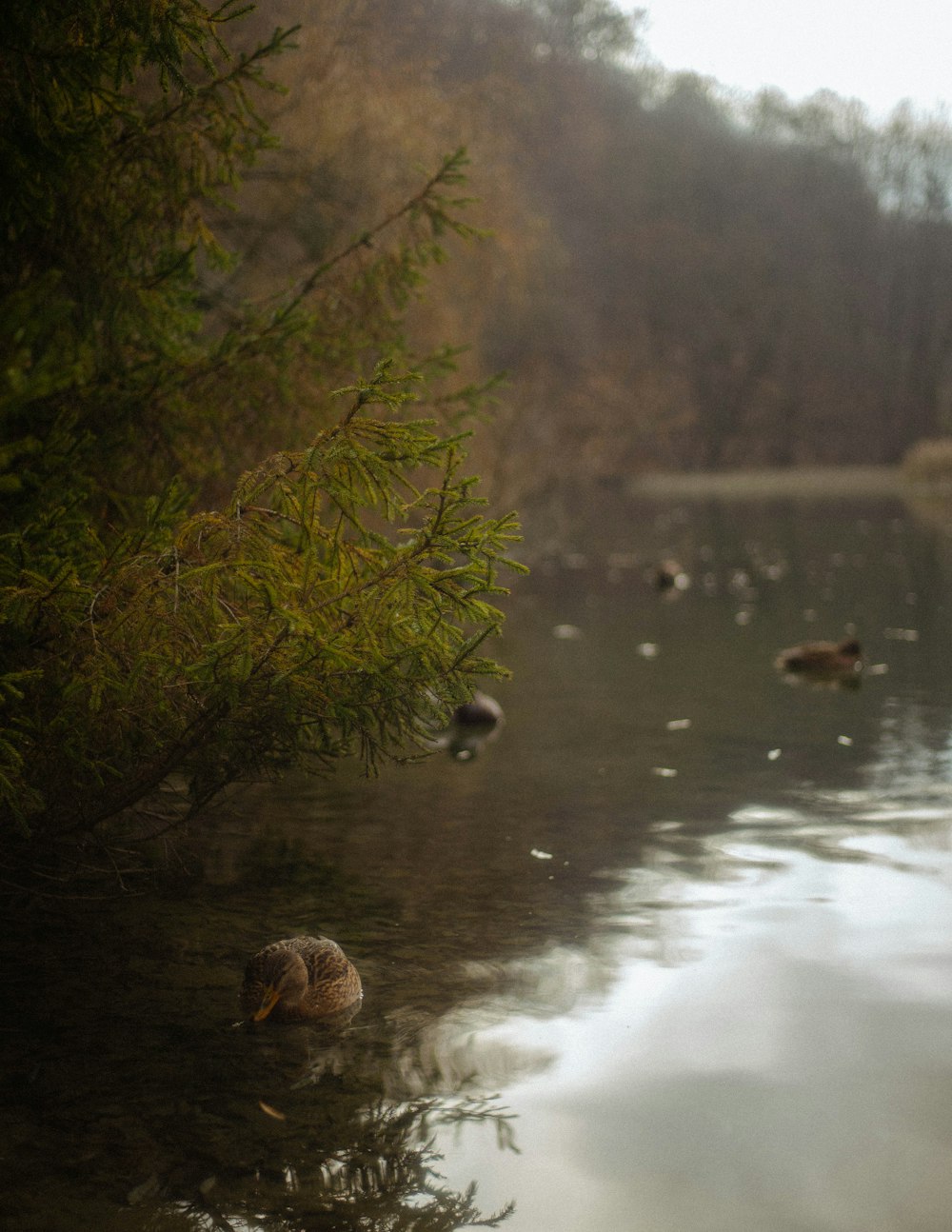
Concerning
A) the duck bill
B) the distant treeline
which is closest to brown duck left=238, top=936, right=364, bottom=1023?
the duck bill

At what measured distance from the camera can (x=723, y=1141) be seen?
4039mm

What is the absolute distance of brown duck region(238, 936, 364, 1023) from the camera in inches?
188

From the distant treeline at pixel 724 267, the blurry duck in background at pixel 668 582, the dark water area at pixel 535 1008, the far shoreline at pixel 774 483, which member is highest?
the distant treeline at pixel 724 267

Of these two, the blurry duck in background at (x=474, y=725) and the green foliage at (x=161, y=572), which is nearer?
the green foliage at (x=161, y=572)

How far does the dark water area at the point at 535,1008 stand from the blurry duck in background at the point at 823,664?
2.34m

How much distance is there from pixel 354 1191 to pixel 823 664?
8837 mm

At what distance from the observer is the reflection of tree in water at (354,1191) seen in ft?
11.9

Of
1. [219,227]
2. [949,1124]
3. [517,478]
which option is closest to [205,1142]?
[949,1124]

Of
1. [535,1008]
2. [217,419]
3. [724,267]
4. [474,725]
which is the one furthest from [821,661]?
[724,267]

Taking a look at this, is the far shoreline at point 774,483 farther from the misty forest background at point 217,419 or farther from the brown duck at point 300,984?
the brown duck at point 300,984

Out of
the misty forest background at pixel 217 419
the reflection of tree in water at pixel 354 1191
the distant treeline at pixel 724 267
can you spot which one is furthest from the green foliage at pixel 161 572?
the distant treeline at pixel 724 267

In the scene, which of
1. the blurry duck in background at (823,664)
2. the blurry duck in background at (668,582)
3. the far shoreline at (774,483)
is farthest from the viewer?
the far shoreline at (774,483)

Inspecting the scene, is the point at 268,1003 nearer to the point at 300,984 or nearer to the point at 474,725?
the point at 300,984

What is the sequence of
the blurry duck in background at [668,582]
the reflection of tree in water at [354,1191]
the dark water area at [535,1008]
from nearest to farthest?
the reflection of tree in water at [354,1191]
the dark water area at [535,1008]
the blurry duck in background at [668,582]
